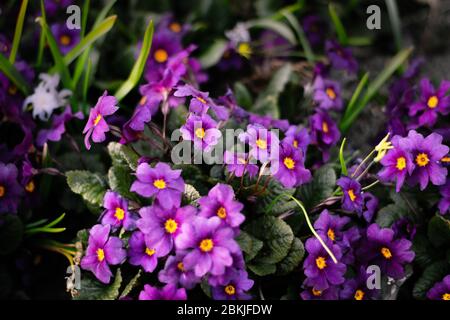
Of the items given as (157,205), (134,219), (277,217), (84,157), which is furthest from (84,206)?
(277,217)

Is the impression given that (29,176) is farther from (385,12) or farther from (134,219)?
(385,12)

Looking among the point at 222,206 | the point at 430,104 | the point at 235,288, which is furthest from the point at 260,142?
the point at 430,104

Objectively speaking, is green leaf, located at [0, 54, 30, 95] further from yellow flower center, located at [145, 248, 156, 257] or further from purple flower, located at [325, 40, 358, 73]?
purple flower, located at [325, 40, 358, 73]

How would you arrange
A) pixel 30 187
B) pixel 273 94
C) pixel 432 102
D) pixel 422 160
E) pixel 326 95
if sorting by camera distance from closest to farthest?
pixel 422 160 < pixel 30 187 < pixel 432 102 < pixel 326 95 < pixel 273 94

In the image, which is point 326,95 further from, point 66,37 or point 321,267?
point 66,37

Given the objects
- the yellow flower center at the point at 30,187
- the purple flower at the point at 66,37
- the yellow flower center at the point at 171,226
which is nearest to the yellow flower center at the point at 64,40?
the purple flower at the point at 66,37

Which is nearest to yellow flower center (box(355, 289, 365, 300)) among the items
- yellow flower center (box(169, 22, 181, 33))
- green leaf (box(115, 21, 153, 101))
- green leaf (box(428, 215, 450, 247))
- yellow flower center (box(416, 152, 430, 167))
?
green leaf (box(428, 215, 450, 247))
